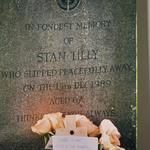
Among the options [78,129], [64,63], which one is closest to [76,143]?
[78,129]

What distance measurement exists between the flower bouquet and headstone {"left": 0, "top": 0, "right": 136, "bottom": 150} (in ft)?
0.10

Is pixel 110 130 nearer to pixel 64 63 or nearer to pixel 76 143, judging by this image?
pixel 76 143

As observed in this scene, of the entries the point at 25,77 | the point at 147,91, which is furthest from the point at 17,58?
the point at 147,91

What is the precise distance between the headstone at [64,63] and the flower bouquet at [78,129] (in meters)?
0.03

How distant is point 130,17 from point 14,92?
45 cm

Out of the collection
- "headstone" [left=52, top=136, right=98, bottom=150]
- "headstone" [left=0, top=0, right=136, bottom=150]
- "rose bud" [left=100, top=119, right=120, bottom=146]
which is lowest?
"headstone" [left=52, top=136, right=98, bottom=150]

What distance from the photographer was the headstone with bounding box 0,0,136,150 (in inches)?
44.3

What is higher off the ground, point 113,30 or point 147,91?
point 113,30

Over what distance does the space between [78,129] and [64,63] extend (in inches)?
8.8

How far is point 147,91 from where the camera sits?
3.79ft

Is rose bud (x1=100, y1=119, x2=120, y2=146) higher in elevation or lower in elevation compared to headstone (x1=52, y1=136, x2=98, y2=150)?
higher

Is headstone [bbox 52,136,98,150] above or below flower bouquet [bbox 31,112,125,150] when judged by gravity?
below

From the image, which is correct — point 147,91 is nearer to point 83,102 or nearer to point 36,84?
point 83,102

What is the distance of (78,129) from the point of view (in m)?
1.06
